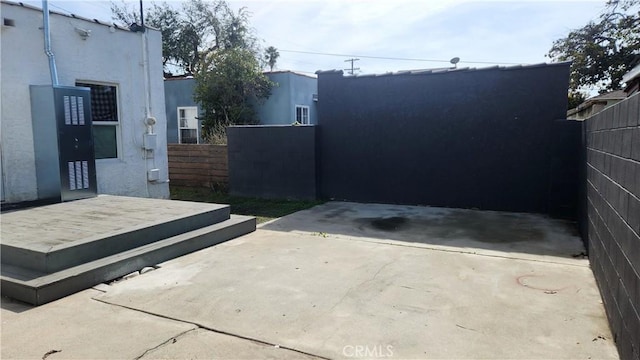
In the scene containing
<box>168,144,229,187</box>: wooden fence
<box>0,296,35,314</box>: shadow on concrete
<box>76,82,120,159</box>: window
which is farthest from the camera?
<box>168,144,229,187</box>: wooden fence

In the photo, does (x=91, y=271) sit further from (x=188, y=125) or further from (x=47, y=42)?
(x=188, y=125)

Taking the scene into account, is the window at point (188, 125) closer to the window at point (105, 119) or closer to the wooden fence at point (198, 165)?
the wooden fence at point (198, 165)

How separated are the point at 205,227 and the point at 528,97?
Answer: 6.33 meters

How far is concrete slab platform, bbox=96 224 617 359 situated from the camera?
10.2ft

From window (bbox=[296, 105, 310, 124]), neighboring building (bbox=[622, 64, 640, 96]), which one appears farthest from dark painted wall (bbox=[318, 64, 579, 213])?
window (bbox=[296, 105, 310, 124])

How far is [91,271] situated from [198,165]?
779 centimetres

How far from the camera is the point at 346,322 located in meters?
3.46

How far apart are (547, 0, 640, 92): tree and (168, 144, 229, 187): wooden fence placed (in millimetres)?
15456

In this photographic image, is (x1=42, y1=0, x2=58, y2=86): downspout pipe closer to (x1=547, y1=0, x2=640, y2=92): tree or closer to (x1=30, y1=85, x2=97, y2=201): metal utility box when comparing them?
(x1=30, y1=85, x2=97, y2=201): metal utility box

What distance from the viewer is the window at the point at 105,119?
7750 mm

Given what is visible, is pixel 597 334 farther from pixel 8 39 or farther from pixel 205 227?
pixel 8 39

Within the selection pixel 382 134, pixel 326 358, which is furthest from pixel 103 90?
pixel 326 358

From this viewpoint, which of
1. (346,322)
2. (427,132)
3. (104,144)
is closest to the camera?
(346,322)

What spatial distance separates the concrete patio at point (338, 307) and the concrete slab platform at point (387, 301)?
0.01 metres
